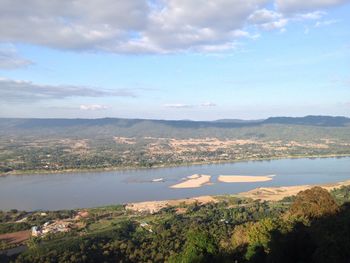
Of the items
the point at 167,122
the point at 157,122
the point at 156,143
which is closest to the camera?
the point at 156,143

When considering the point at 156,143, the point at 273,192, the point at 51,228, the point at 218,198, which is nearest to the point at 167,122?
the point at 156,143

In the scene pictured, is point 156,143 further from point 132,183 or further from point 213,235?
point 213,235

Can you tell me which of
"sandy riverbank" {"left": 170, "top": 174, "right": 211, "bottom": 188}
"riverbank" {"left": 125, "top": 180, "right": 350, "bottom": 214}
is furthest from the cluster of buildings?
"sandy riverbank" {"left": 170, "top": 174, "right": 211, "bottom": 188}

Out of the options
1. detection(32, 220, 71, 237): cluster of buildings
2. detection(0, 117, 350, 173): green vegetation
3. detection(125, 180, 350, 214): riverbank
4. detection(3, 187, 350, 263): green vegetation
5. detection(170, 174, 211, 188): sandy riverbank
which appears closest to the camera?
detection(3, 187, 350, 263): green vegetation

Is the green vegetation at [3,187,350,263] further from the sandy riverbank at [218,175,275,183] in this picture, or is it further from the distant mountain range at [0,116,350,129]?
the distant mountain range at [0,116,350,129]

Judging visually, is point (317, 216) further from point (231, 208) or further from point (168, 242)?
point (231, 208)

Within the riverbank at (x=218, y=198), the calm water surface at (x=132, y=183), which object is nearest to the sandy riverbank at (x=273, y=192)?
the riverbank at (x=218, y=198)
